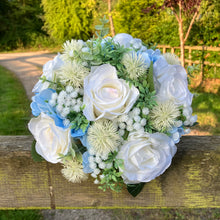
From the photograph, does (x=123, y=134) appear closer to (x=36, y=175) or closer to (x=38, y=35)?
(x=36, y=175)

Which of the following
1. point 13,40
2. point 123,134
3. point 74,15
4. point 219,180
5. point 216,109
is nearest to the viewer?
point 123,134

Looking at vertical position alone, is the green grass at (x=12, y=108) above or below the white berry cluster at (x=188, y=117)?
below

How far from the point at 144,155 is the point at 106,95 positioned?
11.3 inches

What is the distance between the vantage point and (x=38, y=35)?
23.8m

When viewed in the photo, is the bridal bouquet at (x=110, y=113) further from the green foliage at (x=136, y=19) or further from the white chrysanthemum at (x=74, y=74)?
the green foliage at (x=136, y=19)

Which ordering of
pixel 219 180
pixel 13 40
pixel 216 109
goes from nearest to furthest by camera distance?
pixel 219 180, pixel 216 109, pixel 13 40

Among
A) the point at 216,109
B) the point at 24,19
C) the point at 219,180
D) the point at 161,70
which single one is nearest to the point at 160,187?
the point at 219,180

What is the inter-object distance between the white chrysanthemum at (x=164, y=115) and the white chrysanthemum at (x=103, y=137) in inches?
6.7

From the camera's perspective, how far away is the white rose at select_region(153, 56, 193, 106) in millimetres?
997

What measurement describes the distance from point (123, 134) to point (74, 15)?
1823cm

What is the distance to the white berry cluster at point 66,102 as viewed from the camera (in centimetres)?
93

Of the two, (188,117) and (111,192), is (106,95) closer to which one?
(188,117)

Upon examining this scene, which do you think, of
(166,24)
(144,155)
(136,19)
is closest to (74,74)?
(144,155)

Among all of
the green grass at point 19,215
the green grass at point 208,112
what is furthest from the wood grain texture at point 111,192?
the green grass at point 208,112
